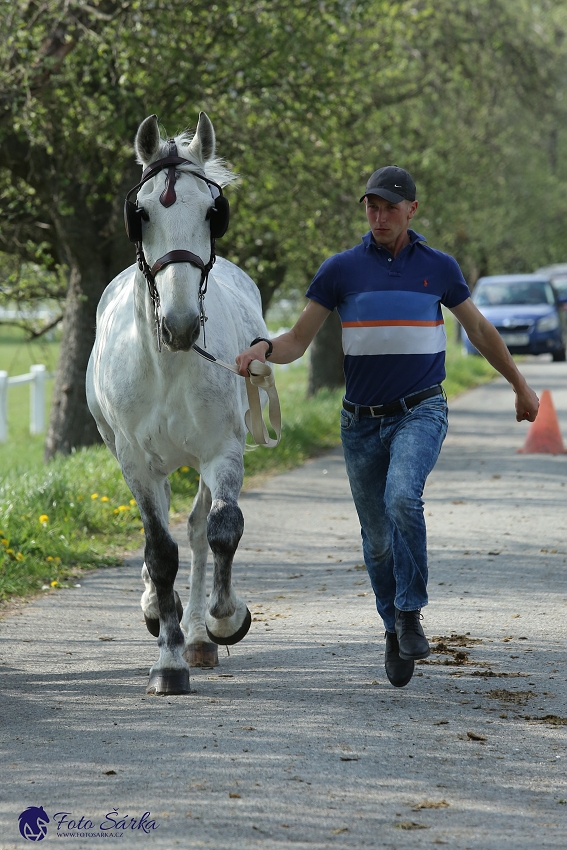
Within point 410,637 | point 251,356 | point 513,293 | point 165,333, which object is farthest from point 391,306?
point 513,293

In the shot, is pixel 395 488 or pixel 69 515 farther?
pixel 69 515

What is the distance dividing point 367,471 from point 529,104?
57.5 feet

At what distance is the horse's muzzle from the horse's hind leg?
1631mm

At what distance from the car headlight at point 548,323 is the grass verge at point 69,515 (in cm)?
Result: 1641

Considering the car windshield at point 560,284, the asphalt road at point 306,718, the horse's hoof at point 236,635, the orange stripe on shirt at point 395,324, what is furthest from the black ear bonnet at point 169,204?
the car windshield at point 560,284

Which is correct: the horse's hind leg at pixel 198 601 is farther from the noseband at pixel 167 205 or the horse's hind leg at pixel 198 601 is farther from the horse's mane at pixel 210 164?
the horse's mane at pixel 210 164

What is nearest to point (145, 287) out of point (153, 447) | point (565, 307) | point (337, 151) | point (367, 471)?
point (153, 447)

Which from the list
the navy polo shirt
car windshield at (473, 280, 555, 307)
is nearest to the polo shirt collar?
the navy polo shirt

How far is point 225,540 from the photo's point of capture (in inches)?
217

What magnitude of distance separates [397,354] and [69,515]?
198 inches

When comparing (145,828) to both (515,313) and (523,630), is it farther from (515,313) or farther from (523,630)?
(515,313)

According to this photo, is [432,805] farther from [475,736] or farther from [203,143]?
[203,143]

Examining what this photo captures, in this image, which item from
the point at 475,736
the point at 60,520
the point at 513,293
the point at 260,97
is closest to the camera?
the point at 475,736

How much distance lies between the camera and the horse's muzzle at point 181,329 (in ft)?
16.2
